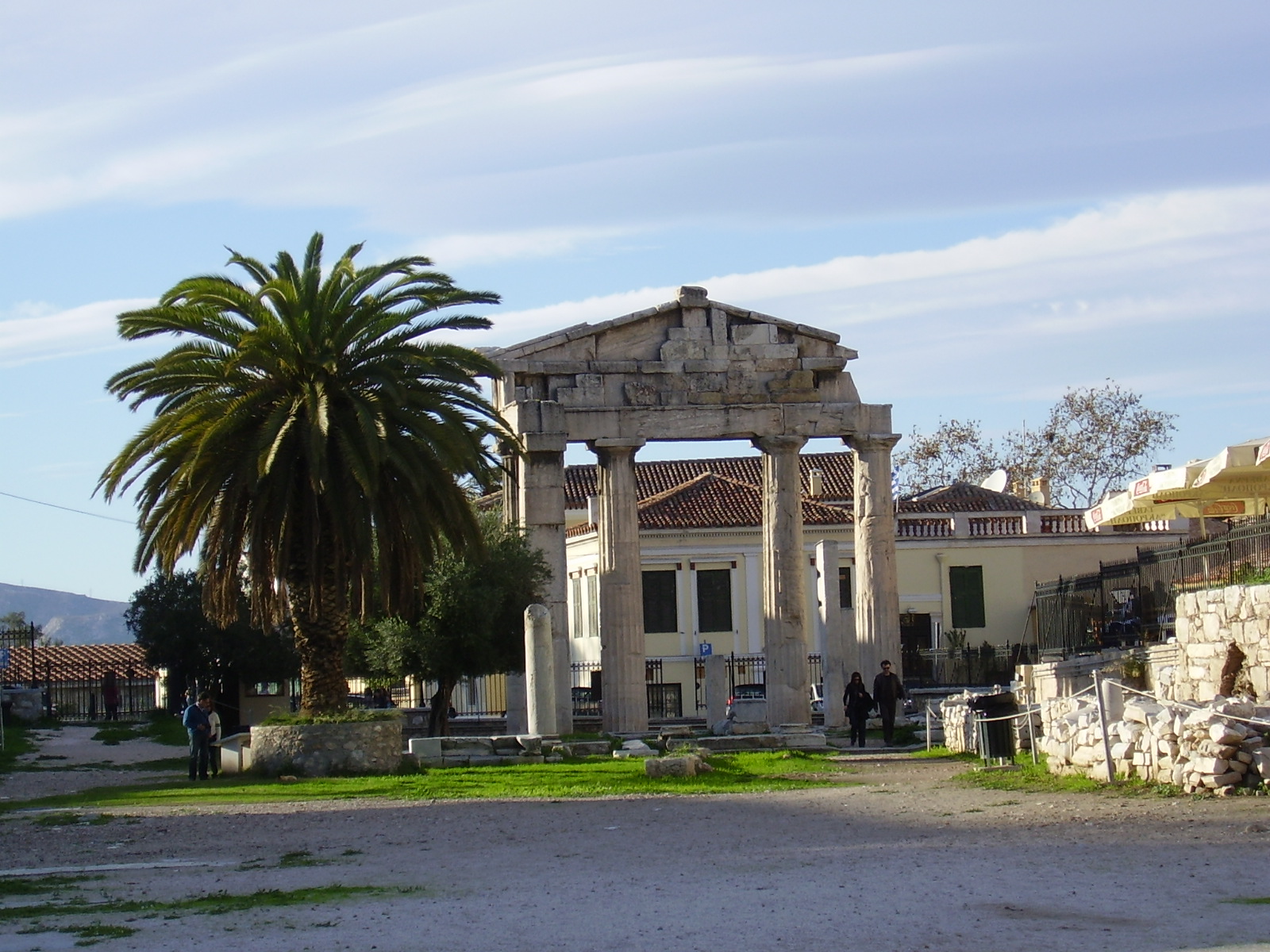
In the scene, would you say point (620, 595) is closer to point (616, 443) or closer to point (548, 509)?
point (548, 509)

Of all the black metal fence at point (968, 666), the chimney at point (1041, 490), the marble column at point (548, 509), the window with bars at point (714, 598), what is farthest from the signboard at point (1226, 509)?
the chimney at point (1041, 490)

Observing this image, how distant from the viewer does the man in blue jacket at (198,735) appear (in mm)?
23438

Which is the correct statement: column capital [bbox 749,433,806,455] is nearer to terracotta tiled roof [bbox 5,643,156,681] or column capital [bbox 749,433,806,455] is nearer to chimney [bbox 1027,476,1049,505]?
terracotta tiled roof [bbox 5,643,156,681]

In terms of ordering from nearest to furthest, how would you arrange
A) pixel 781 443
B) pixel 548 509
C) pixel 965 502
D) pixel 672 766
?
pixel 672 766 → pixel 548 509 → pixel 781 443 → pixel 965 502

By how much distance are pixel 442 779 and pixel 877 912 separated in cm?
1260

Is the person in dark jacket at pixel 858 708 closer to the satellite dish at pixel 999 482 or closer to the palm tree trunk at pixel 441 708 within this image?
the palm tree trunk at pixel 441 708

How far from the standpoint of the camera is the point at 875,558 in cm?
3144

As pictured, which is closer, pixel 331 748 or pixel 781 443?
pixel 331 748

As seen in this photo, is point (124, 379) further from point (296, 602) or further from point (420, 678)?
point (420, 678)

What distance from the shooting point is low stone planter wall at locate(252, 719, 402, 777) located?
22531mm

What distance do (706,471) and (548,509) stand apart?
25731 mm

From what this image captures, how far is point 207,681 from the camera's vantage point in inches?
1608

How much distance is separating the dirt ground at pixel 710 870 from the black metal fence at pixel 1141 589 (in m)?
5.19

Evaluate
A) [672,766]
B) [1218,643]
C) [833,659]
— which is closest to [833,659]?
[833,659]
